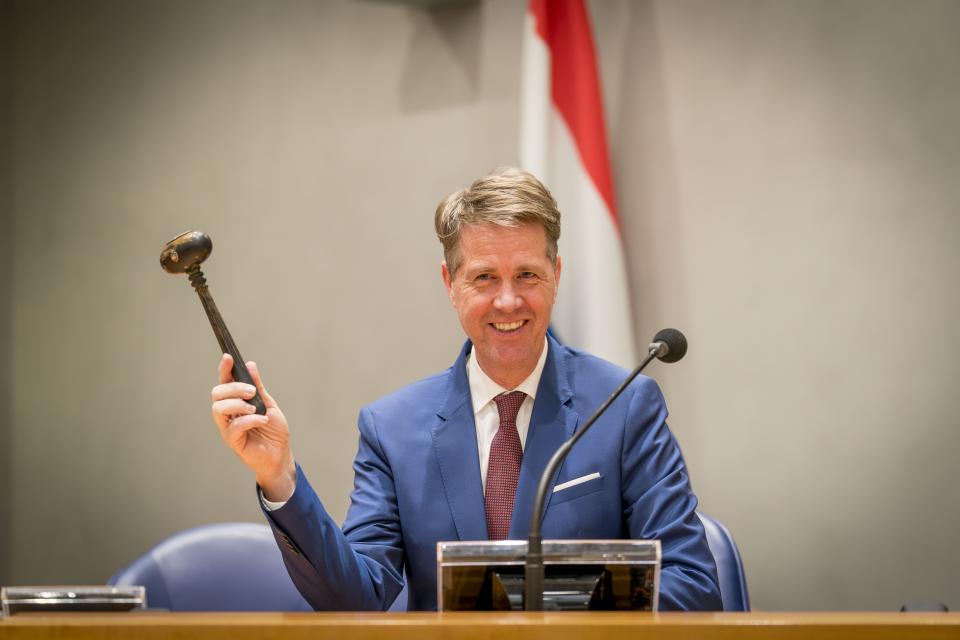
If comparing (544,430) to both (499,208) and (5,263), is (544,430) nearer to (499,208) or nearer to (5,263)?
(499,208)

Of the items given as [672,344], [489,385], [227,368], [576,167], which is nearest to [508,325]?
[489,385]

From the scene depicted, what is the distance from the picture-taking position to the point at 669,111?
2994 mm

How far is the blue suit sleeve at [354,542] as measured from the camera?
5.41ft

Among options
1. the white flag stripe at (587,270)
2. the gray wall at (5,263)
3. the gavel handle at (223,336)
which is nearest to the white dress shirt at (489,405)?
the gavel handle at (223,336)

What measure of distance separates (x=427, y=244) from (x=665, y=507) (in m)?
1.54

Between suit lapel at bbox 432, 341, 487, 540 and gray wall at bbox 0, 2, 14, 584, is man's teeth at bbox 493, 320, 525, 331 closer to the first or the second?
suit lapel at bbox 432, 341, 487, 540

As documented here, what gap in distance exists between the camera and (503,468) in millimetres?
1986

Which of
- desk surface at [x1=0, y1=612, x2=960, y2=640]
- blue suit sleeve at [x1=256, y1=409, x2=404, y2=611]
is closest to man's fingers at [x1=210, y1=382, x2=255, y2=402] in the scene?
blue suit sleeve at [x1=256, y1=409, x2=404, y2=611]

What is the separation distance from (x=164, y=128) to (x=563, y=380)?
1959mm

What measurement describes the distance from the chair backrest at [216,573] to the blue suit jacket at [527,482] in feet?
1.35

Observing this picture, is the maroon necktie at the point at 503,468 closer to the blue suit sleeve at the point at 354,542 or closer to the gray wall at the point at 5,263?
the blue suit sleeve at the point at 354,542

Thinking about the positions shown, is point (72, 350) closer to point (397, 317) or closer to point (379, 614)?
point (397, 317)

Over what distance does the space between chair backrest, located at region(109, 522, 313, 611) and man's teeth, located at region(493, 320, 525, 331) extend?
0.77m

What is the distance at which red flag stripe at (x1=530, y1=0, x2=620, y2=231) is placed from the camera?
2.90m
